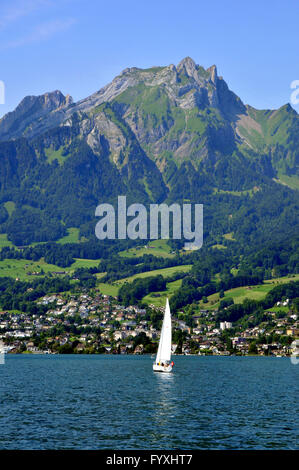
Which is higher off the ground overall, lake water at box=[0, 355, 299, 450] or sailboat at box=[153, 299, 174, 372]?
sailboat at box=[153, 299, 174, 372]

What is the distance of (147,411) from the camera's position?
291 feet

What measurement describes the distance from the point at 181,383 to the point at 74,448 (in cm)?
7162

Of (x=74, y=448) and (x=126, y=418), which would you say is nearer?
(x=74, y=448)

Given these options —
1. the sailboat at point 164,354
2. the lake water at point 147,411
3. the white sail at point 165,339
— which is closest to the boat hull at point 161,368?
the sailboat at point 164,354

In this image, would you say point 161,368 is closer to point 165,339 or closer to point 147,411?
point 165,339

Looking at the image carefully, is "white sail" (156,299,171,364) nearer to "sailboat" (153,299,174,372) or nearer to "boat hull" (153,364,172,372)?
"sailboat" (153,299,174,372)

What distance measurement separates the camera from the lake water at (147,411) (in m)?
65.8

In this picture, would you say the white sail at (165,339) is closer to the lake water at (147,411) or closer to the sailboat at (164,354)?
the sailboat at (164,354)

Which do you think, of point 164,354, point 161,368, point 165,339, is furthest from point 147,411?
point 161,368

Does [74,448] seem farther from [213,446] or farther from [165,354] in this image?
[165,354]

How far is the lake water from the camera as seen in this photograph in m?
65.8

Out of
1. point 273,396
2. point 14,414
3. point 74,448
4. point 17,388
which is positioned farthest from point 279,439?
point 17,388

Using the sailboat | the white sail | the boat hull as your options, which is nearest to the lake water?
the boat hull
